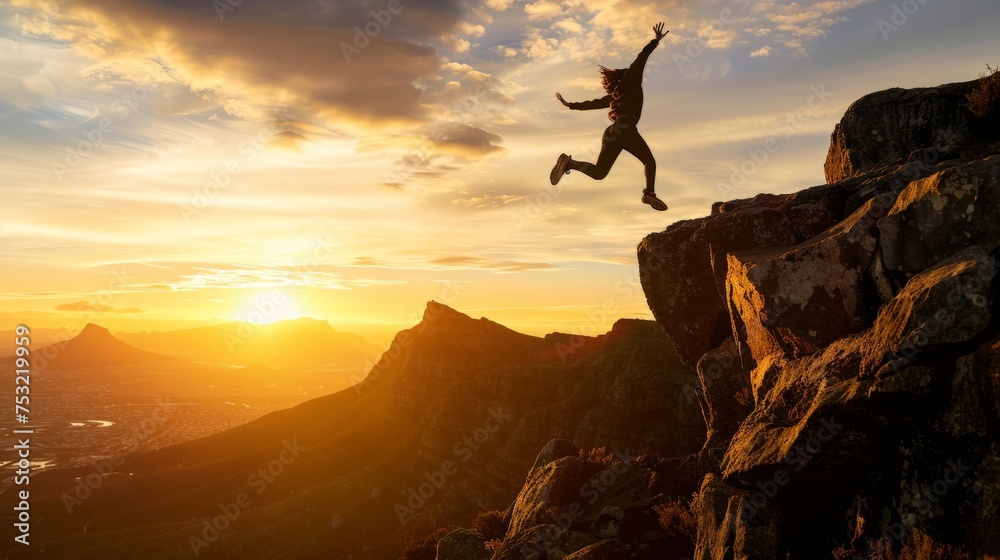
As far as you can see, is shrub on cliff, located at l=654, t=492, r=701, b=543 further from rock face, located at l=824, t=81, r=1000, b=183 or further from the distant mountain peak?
the distant mountain peak

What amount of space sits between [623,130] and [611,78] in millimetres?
1594

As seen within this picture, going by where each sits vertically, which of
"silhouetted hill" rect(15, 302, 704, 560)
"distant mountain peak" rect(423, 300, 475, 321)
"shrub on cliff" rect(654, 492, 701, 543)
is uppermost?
"distant mountain peak" rect(423, 300, 475, 321)

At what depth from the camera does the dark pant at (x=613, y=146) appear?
1376 cm

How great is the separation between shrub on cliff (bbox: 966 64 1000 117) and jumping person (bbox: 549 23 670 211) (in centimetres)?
1025

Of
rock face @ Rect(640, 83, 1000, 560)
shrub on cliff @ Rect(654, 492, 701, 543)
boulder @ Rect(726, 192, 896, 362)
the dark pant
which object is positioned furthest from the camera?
shrub on cliff @ Rect(654, 492, 701, 543)

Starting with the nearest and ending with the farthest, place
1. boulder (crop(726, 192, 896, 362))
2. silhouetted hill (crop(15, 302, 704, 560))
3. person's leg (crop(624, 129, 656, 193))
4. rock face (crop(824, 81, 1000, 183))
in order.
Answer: boulder (crop(726, 192, 896, 362)), person's leg (crop(624, 129, 656, 193)), rock face (crop(824, 81, 1000, 183)), silhouetted hill (crop(15, 302, 704, 560))

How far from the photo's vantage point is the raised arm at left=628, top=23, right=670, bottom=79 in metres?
13.1

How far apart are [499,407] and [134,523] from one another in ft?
241

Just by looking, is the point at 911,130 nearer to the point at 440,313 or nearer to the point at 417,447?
the point at 417,447

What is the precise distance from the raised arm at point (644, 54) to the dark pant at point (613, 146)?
1321 millimetres

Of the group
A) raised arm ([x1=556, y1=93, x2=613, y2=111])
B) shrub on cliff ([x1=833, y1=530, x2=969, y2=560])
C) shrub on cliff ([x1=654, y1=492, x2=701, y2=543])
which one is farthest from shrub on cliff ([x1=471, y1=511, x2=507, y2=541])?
raised arm ([x1=556, y1=93, x2=613, y2=111])

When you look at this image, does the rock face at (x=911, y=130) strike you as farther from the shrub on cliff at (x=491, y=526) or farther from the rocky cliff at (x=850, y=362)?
the shrub on cliff at (x=491, y=526)

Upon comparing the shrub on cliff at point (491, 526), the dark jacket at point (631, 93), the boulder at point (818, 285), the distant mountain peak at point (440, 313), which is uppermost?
the dark jacket at point (631, 93)

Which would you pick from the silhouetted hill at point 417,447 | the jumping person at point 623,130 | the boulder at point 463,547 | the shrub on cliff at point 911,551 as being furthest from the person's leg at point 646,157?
the silhouetted hill at point 417,447
